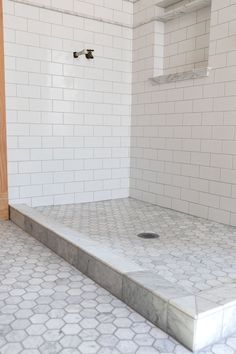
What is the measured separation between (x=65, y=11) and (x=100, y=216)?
189 cm

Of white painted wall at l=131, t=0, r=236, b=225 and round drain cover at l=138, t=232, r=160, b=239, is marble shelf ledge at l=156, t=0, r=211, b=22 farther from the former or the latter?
round drain cover at l=138, t=232, r=160, b=239

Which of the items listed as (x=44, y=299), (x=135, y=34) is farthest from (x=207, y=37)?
(x=44, y=299)

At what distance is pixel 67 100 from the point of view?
126 inches

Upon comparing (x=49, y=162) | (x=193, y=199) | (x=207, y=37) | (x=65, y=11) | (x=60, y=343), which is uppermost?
(x=65, y=11)

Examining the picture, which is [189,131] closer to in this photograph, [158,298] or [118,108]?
[118,108]

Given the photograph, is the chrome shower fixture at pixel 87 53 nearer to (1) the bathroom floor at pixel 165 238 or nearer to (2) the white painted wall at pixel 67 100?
(2) the white painted wall at pixel 67 100

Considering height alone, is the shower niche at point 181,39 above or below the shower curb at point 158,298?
above

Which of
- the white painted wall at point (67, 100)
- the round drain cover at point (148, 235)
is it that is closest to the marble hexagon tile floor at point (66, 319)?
the round drain cover at point (148, 235)

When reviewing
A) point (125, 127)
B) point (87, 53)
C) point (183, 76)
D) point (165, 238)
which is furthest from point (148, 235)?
point (87, 53)

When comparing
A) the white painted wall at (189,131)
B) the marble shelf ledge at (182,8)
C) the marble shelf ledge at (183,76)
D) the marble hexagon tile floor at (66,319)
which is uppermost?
the marble shelf ledge at (182,8)

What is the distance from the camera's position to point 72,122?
326cm

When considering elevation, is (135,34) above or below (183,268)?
above

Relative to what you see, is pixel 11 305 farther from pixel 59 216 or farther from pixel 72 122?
pixel 72 122

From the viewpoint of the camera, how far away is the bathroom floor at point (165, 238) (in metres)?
1.76
